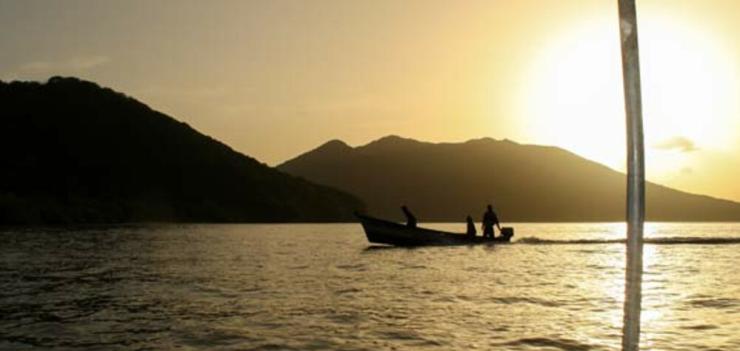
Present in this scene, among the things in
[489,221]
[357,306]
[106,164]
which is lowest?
[357,306]

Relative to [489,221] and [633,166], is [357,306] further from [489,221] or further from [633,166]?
[489,221]

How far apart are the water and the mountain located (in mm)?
106716

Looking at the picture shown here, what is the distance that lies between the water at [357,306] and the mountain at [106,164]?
107 m

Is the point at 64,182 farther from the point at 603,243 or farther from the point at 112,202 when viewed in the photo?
the point at 603,243

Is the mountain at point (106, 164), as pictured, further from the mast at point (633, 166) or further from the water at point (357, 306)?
the mast at point (633, 166)

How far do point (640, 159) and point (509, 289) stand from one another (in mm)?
21498

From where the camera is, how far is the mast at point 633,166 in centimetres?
420

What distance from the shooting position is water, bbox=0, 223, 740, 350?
14820 mm

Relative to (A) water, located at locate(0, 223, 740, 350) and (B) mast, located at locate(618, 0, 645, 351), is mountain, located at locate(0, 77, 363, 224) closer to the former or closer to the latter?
(A) water, located at locate(0, 223, 740, 350)

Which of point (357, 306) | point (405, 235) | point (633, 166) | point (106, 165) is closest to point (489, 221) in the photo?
point (405, 235)

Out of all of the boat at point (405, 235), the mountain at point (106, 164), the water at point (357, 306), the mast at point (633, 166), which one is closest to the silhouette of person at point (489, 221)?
the boat at point (405, 235)

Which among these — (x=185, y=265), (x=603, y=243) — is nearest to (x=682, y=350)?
(x=185, y=265)

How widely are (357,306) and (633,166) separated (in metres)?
16.5

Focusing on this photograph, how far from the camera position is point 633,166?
13.9ft
